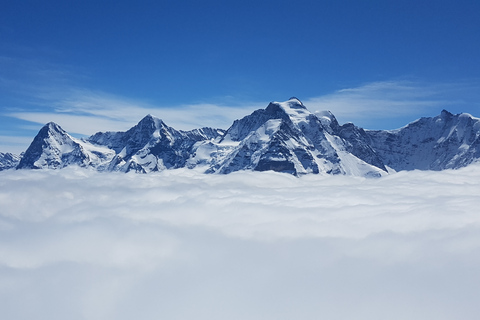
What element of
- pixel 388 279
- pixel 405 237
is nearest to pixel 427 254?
pixel 405 237

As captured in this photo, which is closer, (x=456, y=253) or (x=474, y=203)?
(x=456, y=253)

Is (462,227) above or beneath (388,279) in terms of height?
above

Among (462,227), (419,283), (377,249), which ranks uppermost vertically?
(462,227)

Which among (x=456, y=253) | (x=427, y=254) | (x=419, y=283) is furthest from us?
(x=419, y=283)

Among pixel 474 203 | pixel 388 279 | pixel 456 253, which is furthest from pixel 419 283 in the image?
pixel 474 203

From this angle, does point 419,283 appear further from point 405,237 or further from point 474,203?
point 474,203

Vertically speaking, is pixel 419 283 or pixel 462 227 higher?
pixel 462 227

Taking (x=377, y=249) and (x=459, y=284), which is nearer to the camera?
(x=459, y=284)

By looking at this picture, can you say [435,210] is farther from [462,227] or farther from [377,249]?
[377,249]

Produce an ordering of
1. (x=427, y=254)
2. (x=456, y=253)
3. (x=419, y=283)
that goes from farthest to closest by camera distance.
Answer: (x=419, y=283) < (x=427, y=254) < (x=456, y=253)
